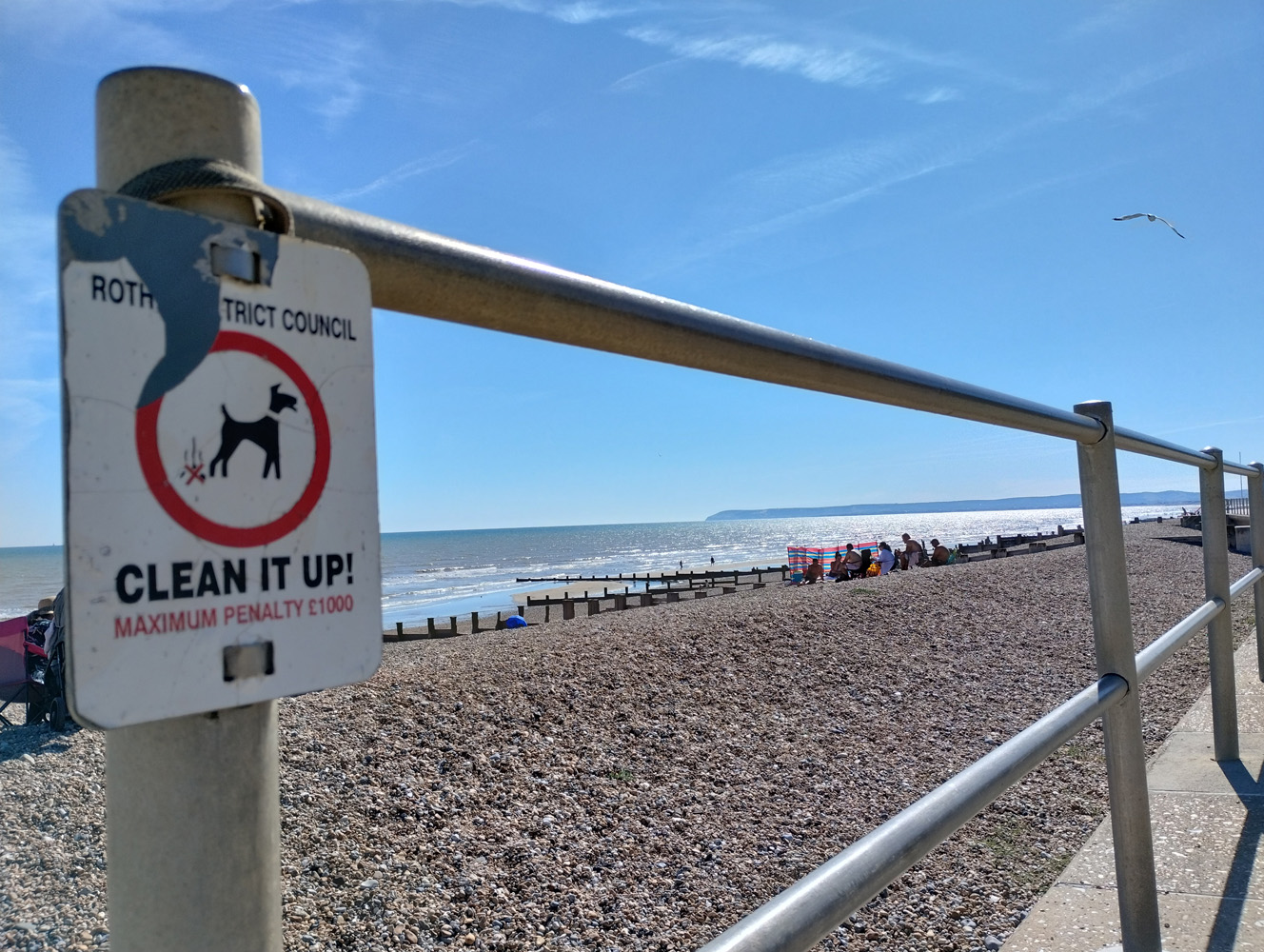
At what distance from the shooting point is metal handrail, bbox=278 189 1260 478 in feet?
2.38

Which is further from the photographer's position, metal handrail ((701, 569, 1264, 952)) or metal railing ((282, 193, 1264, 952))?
metal handrail ((701, 569, 1264, 952))

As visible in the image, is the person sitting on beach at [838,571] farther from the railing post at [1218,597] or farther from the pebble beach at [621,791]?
the railing post at [1218,597]

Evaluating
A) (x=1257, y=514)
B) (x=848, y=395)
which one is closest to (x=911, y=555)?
(x=1257, y=514)

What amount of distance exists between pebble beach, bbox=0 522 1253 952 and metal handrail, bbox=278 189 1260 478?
3.52 m

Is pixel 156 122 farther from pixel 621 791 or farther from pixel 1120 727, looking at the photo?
pixel 621 791

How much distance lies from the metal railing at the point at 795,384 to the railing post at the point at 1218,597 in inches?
69.0

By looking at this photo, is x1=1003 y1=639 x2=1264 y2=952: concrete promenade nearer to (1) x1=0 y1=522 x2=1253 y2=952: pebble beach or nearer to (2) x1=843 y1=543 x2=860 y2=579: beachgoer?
(1) x1=0 y1=522 x2=1253 y2=952: pebble beach

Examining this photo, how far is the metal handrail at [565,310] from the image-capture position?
726 mm

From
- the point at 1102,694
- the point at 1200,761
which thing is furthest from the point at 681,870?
the point at 1102,694

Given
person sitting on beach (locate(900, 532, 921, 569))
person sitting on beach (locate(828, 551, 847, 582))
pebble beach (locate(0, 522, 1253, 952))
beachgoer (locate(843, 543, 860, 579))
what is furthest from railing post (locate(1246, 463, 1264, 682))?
person sitting on beach (locate(900, 532, 921, 569))

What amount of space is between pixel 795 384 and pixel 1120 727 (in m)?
1.58

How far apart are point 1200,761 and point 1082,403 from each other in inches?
121

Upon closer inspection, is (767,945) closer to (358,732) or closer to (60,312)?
(60,312)

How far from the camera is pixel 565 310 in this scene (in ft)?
2.82
